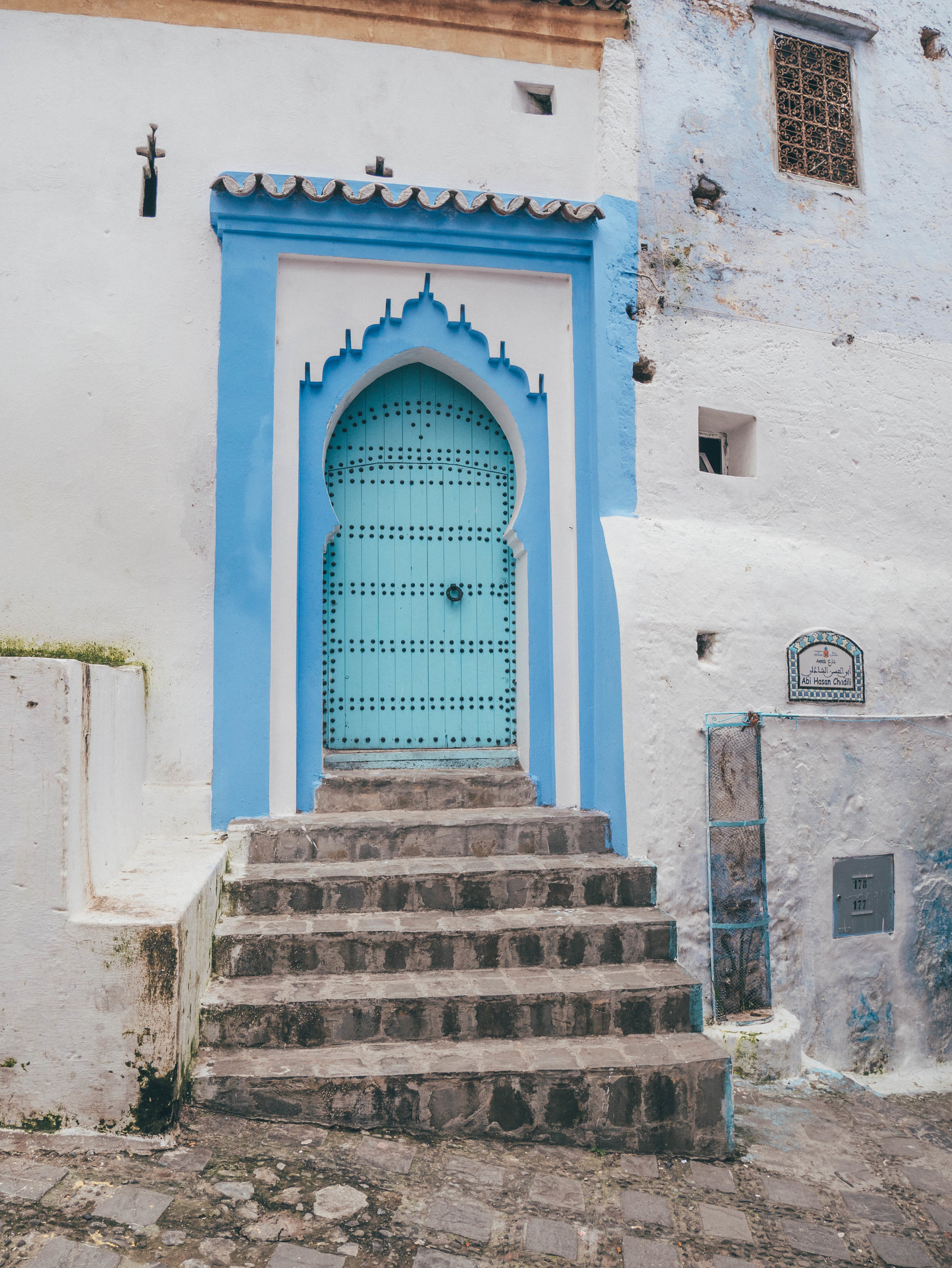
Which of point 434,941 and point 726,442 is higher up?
point 726,442

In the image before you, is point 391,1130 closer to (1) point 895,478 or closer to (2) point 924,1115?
(2) point 924,1115

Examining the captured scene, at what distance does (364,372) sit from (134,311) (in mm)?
1323

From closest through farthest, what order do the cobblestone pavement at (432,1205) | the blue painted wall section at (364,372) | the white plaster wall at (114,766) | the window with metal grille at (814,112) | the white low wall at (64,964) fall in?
the cobblestone pavement at (432,1205), the white low wall at (64,964), the white plaster wall at (114,766), the blue painted wall section at (364,372), the window with metal grille at (814,112)

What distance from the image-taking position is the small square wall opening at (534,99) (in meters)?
5.68

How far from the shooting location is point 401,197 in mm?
5184

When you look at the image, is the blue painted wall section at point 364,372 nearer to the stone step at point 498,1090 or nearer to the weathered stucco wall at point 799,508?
the weathered stucco wall at point 799,508

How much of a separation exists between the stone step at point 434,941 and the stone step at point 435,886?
0.05 metres

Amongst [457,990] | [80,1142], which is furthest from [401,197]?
[80,1142]

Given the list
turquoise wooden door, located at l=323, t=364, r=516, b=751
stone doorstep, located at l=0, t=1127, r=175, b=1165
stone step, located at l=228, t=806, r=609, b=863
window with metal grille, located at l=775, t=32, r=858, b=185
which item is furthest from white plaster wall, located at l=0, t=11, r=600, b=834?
window with metal grille, located at l=775, t=32, r=858, b=185

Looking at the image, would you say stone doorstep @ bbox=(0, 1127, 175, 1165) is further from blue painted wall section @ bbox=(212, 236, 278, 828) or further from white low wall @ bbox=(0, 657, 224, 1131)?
blue painted wall section @ bbox=(212, 236, 278, 828)

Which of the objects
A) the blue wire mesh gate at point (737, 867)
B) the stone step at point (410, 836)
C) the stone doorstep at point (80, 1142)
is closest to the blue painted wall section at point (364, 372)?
the stone step at point (410, 836)

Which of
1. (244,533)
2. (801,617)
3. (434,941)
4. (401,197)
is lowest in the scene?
(434,941)

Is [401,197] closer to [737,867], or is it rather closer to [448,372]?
[448,372]

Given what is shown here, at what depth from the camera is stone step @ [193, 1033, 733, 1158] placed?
331 cm
